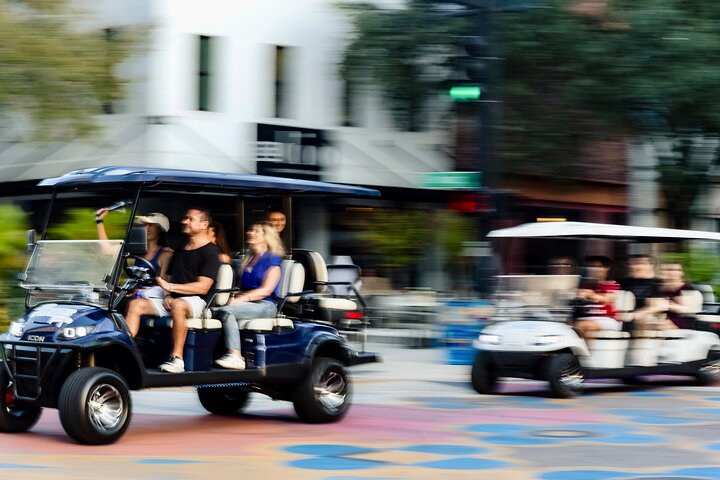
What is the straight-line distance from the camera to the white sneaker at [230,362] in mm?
10672

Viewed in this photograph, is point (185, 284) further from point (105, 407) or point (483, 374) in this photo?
point (483, 374)

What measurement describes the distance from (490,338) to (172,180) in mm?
5157

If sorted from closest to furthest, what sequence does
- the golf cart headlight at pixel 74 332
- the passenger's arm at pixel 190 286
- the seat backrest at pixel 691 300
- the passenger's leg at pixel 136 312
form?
the golf cart headlight at pixel 74 332
the passenger's leg at pixel 136 312
the passenger's arm at pixel 190 286
the seat backrest at pixel 691 300

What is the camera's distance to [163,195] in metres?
Answer: 11.5

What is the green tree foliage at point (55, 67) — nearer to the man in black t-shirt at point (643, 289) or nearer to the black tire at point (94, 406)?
the man in black t-shirt at point (643, 289)

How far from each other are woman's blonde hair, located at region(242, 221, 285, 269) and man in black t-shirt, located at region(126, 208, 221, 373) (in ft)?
1.81

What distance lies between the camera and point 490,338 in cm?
1415

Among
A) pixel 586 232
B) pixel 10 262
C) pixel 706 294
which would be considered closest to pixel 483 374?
pixel 586 232

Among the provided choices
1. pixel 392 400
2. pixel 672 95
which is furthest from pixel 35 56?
pixel 672 95

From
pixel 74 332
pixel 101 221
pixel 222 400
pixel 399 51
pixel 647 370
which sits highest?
pixel 399 51

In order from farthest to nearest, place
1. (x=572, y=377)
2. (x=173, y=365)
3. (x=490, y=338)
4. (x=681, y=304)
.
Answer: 1. (x=681, y=304)
2. (x=490, y=338)
3. (x=572, y=377)
4. (x=173, y=365)

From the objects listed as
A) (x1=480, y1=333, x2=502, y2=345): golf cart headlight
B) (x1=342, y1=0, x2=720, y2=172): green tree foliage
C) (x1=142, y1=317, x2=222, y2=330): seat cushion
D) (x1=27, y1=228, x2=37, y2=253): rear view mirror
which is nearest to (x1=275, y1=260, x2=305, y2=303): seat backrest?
(x1=142, y1=317, x2=222, y2=330): seat cushion

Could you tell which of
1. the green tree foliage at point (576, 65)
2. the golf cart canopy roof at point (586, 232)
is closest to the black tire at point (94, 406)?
the golf cart canopy roof at point (586, 232)

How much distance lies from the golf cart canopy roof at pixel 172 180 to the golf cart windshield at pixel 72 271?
19.1 inches
